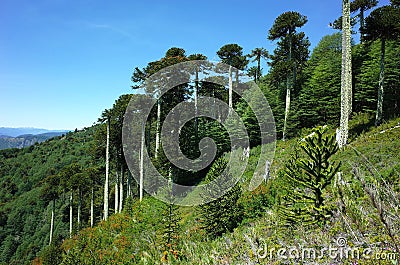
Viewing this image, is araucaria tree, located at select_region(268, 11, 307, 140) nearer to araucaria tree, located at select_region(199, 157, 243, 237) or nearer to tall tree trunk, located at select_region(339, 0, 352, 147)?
tall tree trunk, located at select_region(339, 0, 352, 147)

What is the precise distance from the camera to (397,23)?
640 inches

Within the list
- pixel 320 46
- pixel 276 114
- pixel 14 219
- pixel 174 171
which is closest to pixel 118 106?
pixel 174 171

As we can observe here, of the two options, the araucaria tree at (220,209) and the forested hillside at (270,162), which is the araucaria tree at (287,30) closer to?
the forested hillside at (270,162)

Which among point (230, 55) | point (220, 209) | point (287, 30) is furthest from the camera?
point (230, 55)

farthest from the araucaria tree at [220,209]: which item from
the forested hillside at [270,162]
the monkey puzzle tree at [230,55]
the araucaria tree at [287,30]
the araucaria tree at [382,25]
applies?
the monkey puzzle tree at [230,55]

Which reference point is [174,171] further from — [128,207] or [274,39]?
[274,39]

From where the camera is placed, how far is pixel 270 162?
1670 cm

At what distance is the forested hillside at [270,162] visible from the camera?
3.83 metres

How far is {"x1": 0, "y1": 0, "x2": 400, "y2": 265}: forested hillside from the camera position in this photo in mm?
3826

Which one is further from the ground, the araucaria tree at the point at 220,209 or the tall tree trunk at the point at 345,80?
the tall tree trunk at the point at 345,80

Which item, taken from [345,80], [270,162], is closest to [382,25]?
[345,80]

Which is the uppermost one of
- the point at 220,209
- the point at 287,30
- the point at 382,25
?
the point at 287,30

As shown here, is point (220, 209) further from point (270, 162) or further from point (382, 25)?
point (382, 25)

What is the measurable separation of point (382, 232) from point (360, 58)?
25486 millimetres
